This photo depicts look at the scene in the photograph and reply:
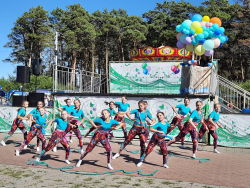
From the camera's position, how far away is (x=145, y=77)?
60.8 ft

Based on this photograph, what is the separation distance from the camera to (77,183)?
5.89 m

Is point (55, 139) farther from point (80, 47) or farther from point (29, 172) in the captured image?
point (80, 47)

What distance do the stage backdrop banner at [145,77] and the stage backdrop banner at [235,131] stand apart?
265 inches

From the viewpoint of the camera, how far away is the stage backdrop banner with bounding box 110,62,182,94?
18.1 meters

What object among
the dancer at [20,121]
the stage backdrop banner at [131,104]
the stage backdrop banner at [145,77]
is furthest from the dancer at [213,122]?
the stage backdrop banner at [145,77]

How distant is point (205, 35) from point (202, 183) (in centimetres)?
792

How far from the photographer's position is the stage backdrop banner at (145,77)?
59.4 ft

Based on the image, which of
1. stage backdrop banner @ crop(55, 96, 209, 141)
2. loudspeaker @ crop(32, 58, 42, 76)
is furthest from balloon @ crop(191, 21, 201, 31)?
loudspeaker @ crop(32, 58, 42, 76)

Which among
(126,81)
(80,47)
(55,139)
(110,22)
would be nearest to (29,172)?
(55,139)

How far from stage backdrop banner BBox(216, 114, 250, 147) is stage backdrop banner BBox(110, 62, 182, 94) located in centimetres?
673

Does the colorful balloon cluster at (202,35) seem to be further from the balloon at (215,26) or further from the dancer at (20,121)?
the dancer at (20,121)

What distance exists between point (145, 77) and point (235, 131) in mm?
8316

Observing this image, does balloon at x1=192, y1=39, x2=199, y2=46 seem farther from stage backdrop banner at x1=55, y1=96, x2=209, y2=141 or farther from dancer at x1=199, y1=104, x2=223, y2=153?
dancer at x1=199, y1=104, x2=223, y2=153

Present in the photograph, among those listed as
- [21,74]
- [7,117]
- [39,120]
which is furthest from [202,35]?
[7,117]
